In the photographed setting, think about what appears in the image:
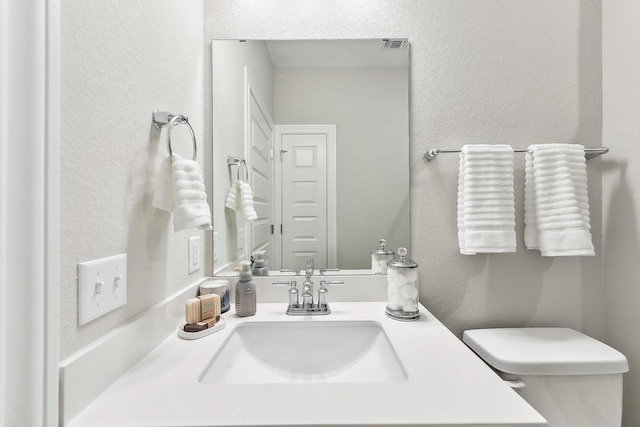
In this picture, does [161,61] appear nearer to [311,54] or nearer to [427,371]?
[311,54]

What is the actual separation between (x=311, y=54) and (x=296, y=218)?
0.64 meters

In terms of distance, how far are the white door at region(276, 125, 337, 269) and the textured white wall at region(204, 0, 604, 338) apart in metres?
0.33

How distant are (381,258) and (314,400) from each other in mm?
681

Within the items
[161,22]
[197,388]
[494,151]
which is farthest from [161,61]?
[494,151]

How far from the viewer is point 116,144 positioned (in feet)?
2.07

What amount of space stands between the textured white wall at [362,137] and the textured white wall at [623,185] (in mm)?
761

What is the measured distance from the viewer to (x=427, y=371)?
639mm

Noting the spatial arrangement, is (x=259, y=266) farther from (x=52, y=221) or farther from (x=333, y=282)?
(x=52, y=221)

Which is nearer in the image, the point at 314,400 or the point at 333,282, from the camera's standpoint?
the point at 314,400

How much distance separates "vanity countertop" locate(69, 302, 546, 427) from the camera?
0.48 meters

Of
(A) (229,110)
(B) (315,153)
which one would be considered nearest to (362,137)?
(B) (315,153)

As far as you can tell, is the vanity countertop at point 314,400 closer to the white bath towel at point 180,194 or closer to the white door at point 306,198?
the white bath towel at point 180,194

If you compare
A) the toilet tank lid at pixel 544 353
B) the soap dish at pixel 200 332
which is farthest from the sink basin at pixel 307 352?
the toilet tank lid at pixel 544 353

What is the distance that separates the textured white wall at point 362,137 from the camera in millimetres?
1152
